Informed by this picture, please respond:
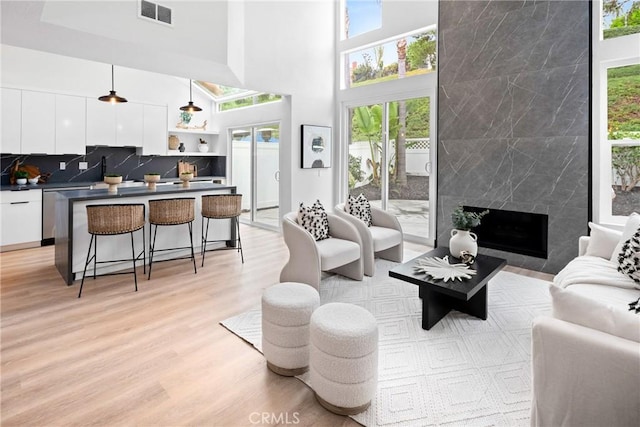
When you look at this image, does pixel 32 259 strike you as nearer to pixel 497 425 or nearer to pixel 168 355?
pixel 168 355

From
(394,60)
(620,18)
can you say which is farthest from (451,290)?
(394,60)

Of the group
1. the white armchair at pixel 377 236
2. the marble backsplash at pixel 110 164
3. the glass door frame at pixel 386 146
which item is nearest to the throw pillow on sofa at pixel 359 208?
the white armchair at pixel 377 236

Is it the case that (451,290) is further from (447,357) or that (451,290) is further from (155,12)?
(155,12)

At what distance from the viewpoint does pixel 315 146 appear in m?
6.45

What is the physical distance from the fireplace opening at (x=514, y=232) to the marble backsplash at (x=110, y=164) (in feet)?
18.5

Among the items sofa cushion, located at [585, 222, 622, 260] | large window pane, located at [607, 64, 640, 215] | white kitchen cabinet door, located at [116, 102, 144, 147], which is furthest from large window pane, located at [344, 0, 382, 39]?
sofa cushion, located at [585, 222, 622, 260]

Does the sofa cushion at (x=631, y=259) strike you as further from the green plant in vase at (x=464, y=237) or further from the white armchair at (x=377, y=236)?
the white armchair at (x=377, y=236)

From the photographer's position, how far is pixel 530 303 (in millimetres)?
3365

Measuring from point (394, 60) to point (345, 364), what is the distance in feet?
18.1

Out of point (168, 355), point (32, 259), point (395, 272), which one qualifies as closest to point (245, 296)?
point (168, 355)

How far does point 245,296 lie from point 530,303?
9.03ft

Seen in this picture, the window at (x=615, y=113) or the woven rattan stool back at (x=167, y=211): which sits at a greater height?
the window at (x=615, y=113)

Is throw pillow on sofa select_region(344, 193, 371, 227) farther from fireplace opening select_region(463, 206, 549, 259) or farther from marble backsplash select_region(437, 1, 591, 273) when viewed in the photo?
fireplace opening select_region(463, 206, 549, 259)

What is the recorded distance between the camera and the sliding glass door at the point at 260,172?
6.84 meters
